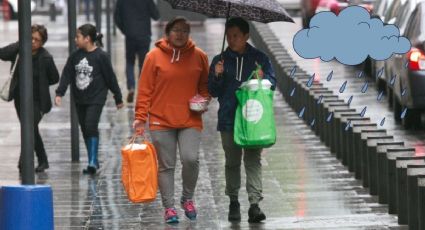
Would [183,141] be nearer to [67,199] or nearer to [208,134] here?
[67,199]

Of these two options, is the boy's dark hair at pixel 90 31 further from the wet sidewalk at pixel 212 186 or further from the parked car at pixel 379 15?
the parked car at pixel 379 15

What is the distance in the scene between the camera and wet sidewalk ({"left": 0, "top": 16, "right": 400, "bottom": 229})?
12.7 meters

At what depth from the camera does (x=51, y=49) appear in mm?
31312

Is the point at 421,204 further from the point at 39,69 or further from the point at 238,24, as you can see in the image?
the point at 39,69

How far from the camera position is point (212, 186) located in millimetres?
14680

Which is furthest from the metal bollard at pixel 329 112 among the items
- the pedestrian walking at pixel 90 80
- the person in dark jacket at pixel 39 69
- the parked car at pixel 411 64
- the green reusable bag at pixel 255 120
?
the green reusable bag at pixel 255 120

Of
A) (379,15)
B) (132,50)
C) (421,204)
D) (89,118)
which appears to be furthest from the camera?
(379,15)

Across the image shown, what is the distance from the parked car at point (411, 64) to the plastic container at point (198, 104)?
3906mm

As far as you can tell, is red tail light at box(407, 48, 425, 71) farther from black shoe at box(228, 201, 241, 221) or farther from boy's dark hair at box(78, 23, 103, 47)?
black shoe at box(228, 201, 241, 221)

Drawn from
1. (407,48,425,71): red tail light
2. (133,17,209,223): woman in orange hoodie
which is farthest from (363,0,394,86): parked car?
(133,17,209,223): woman in orange hoodie

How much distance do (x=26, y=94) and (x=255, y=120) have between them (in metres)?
2.15

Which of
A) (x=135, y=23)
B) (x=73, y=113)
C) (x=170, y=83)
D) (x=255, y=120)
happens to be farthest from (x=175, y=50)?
(x=135, y=23)

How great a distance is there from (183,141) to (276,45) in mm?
14868

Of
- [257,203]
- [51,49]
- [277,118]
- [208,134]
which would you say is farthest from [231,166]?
[51,49]
